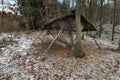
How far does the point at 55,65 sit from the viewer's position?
833 cm

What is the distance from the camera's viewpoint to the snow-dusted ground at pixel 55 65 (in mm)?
7349

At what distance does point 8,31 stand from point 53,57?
407 inches

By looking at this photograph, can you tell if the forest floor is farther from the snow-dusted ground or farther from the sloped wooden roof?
the sloped wooden roof

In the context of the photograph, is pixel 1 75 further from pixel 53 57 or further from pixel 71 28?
pixel 71 28

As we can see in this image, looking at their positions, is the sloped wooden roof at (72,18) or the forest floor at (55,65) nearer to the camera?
the forest floor at (55,65)

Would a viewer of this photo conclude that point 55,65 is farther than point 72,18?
No

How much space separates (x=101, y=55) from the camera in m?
10.1

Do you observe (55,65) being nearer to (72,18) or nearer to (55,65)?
(55,65)

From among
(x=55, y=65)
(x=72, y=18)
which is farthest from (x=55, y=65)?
(x=72, y=18)

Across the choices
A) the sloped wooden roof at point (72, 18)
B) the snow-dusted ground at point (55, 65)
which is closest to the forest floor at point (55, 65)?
the snow-dusted ground at point (55, 65)

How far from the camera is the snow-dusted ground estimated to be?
7349mm

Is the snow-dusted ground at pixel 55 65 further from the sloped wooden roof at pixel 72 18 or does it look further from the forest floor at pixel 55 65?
the sloped wooden roof at pixel 72 18

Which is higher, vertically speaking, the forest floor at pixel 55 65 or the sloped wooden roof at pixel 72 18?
the sloped wooden roof at pixel 72 18

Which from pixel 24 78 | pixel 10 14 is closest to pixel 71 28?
pixel 24 78
